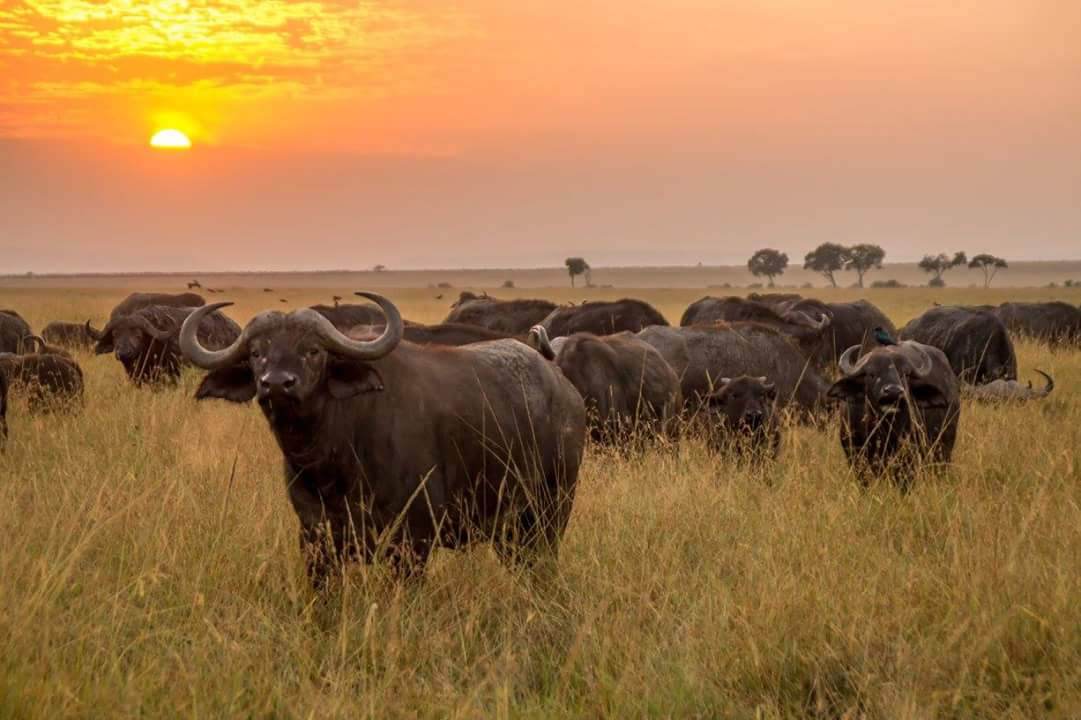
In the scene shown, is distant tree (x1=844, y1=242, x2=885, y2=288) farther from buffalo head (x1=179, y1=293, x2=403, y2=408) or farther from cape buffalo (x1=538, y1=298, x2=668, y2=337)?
buffalo head (x1=179, y1=293, x2=403, y2=408)

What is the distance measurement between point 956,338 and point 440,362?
13833mm

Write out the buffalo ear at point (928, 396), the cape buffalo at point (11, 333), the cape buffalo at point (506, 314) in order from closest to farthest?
the buffalo ear at point (928, 396), the cape buffalo at point (11, 333), the cape buffalo at point (506, 314)

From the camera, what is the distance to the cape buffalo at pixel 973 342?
1689 centimetres

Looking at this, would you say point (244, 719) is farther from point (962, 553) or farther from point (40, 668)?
point (962, 553)

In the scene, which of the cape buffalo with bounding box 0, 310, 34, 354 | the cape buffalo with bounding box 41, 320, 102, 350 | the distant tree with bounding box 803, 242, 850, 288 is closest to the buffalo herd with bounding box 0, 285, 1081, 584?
the cape buffalo with bounding box 0, 310, 34, 354

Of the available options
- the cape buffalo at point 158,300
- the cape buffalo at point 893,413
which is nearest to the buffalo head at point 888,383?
the cape buffalo at point 893,413

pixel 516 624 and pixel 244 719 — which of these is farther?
pixel 516 624

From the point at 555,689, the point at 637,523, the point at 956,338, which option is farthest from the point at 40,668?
the point at 956,338

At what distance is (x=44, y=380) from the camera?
504 inches

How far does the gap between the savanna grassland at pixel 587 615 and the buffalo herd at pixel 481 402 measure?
0.35 meters

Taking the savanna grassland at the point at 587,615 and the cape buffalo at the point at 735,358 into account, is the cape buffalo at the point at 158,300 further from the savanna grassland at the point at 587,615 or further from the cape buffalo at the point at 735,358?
the savanna grassland at the point at 587,615

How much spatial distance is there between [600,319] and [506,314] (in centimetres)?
296

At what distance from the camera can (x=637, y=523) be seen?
6684mm

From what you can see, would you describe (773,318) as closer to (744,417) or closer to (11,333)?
(744,417)
